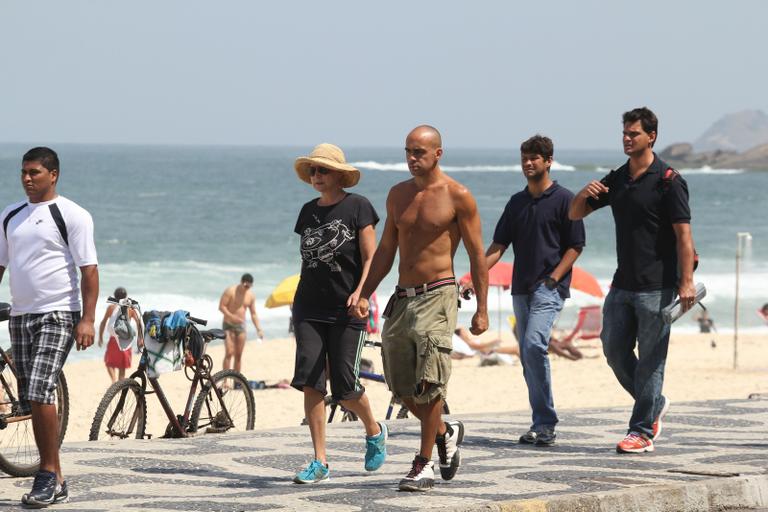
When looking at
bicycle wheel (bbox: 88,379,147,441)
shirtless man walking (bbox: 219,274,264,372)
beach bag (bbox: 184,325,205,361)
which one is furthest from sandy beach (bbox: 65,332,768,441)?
bicycle wheel (bbox: 88,379,147,441)

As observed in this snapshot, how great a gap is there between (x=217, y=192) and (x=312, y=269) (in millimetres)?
99586

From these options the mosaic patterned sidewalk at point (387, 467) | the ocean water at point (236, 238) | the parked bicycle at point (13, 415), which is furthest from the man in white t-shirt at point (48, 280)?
the ocean water at point (236, 238)

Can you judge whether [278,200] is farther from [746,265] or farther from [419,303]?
[419,303]

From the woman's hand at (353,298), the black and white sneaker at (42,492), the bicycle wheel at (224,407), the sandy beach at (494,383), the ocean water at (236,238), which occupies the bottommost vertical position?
the ocean water at (236,238)

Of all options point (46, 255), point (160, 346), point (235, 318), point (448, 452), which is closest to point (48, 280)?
point (46, 255)

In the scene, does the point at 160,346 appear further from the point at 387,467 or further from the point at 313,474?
the point at 313,474

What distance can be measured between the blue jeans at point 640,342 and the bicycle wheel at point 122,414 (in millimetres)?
3299

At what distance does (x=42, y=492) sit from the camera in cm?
662

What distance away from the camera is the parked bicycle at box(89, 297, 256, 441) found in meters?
9.71

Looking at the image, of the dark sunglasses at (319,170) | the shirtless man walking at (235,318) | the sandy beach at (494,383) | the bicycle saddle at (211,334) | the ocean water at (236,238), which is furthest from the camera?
the ocean water at (236,238)

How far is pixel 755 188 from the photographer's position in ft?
474

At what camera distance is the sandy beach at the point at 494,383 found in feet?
56.6

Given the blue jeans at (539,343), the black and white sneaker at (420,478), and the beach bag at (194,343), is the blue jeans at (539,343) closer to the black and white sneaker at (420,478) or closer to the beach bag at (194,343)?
the black and white sneaker at (420,478)

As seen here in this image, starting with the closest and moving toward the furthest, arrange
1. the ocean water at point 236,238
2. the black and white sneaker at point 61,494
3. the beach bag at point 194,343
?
the black and white sneaker at point 61,494, the beach bag at point 194,343, the ocean water at point 236,238
